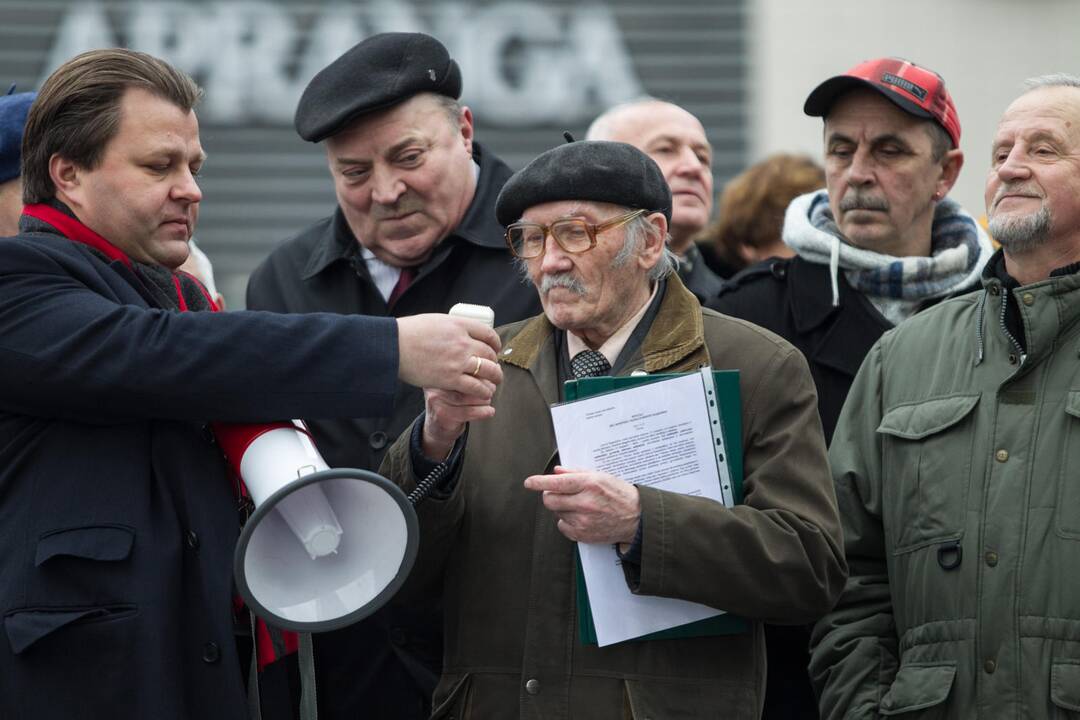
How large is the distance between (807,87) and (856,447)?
20.2 ft

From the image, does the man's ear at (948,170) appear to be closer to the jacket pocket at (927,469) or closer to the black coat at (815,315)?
the black coat at (815,315)

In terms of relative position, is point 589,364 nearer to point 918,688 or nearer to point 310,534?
point 310,534

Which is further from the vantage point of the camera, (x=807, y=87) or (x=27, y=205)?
(x=807, y=87)

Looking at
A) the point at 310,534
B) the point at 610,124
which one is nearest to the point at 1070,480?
the point at 310,534

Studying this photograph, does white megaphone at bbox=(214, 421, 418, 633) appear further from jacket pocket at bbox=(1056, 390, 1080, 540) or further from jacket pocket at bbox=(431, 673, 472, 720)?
jacket pocket at bbox=(1056, 390, 1080, 540)

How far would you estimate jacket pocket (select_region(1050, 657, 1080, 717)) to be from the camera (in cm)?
307

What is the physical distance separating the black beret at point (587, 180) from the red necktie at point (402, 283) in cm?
75

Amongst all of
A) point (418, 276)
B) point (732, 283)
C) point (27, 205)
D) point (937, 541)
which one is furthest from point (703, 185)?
point (27, 205)

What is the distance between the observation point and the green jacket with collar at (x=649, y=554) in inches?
121

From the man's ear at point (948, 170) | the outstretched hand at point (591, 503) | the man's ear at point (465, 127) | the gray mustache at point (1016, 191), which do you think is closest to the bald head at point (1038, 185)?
the gray mustache at point (1016, 191)

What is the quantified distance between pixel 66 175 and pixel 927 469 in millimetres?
1858

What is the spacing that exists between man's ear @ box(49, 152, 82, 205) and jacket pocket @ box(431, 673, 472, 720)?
4.02 ft

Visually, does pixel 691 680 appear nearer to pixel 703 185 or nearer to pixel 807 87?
pixel 703 185

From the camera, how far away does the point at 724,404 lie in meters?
3.17
